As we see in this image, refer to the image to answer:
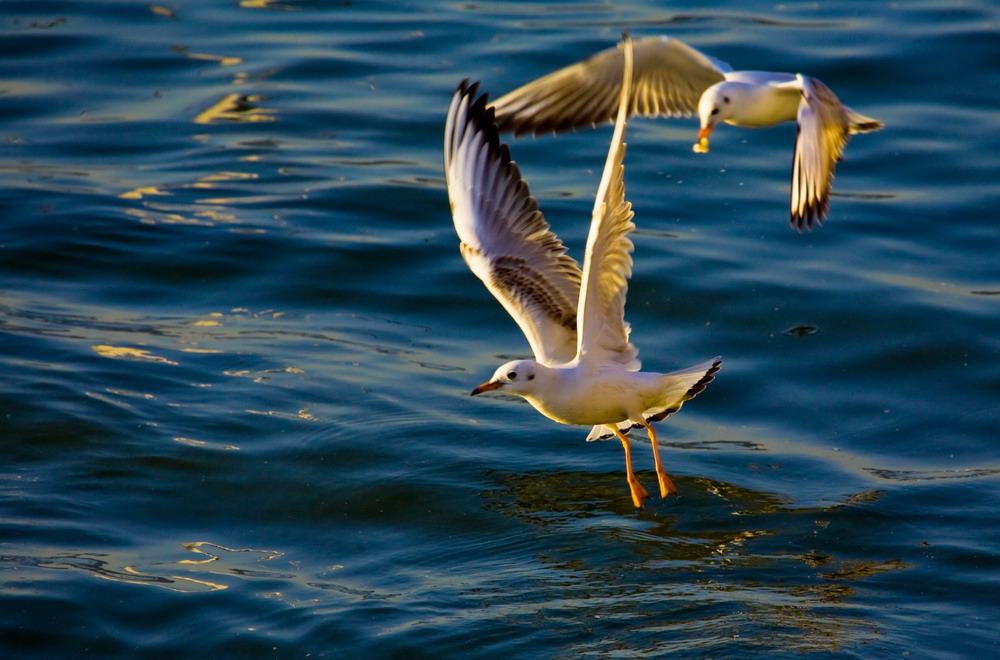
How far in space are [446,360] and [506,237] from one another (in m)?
2.39

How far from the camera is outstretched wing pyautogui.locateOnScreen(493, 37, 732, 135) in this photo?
9312 mm

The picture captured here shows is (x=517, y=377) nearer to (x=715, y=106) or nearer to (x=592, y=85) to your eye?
(x=715, y=106)

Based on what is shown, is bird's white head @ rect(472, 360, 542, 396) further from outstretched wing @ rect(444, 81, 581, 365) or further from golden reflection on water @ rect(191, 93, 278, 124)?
golden reflection on water @ rect(191, 93, 278, 124)

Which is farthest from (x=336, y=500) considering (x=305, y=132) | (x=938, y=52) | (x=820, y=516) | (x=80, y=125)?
(x=938, y=52)

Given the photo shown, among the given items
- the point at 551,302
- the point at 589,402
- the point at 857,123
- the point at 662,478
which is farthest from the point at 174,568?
the point at 857,123

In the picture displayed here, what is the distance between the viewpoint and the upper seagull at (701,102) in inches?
332

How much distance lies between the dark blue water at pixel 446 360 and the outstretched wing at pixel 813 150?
1730 mm

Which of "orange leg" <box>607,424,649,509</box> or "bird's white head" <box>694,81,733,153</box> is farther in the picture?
"bird's white head" <box>694,81,733,153</box>

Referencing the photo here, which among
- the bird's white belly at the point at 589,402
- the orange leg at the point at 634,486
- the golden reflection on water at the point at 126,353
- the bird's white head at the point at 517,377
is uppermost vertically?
the bird's white head at the point at 517,377

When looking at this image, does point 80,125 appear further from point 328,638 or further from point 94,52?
point 328,638

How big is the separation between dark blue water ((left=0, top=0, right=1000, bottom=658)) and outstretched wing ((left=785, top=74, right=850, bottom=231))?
1.73 meters

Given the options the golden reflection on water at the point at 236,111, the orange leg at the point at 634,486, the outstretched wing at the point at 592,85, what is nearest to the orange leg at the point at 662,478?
the orange leg at the point at 634,486

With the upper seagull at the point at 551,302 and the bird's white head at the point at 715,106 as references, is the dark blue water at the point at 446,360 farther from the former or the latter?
the bird's white head at the point at 715,106

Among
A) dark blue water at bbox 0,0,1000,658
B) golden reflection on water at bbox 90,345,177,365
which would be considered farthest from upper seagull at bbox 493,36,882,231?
golden reflection on water at bbox 90,345,177,365
